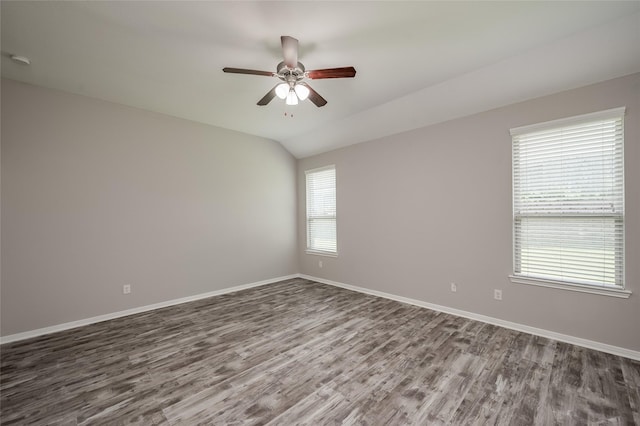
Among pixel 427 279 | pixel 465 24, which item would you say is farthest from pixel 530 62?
pixel 427 279

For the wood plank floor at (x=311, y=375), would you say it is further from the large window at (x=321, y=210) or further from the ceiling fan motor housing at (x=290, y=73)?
the ceiling fan motor housing at (x=290, y=73)

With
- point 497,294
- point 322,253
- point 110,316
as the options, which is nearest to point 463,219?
point 497,294

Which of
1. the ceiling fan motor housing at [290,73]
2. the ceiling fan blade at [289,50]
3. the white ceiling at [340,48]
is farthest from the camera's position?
the ceiling fan motor housing at [290,73]

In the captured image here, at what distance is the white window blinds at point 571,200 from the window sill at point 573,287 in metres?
0.05

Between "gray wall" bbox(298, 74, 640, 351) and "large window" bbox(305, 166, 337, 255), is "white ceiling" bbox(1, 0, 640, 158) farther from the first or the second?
"large window" bbox(305, 166, 337, 255)

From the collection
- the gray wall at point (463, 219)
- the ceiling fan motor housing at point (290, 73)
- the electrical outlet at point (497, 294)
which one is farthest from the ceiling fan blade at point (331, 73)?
the electrical outlet at point (497, 294)

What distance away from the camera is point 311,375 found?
228cm

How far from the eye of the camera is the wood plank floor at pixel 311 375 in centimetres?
183

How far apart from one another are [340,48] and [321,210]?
3.41 meters

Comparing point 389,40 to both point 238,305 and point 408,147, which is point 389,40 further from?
point 238,305

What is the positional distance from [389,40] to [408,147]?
75.3 inches

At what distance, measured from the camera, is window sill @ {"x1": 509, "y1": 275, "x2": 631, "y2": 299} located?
8.20 feet

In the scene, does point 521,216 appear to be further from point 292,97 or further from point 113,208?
point 113,208

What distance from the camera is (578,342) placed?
2.70 metres
